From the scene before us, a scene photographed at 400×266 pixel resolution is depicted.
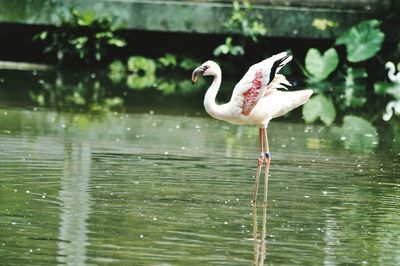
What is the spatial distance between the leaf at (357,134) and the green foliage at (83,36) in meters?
6.65

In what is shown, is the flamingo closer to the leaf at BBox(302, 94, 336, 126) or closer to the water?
the water

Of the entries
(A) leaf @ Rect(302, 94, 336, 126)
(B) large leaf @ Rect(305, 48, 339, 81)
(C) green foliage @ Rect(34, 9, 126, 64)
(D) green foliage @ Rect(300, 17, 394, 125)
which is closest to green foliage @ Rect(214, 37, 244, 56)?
(D) green foliage @ Rect(300, 17, 394, 125)

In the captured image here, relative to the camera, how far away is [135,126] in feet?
43.5

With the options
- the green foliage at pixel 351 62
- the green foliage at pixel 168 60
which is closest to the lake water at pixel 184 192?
the green foliage at pixel 351 62

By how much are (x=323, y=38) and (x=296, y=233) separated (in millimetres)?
13528

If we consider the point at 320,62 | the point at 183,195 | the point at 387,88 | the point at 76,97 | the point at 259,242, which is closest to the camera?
the point at 259,242

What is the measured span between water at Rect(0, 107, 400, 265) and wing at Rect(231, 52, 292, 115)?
2.28 ft

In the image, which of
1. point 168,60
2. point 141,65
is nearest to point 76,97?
point 141,65

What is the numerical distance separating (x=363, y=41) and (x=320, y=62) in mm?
844

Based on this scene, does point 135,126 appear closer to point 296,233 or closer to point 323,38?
point 296,233

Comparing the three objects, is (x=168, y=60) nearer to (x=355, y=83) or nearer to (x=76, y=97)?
(x=355, y=83)

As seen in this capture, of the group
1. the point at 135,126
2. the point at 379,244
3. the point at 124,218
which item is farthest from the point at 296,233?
the point at 135,126

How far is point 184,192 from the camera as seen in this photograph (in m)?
9.02

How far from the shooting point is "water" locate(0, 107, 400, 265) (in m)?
7.06
